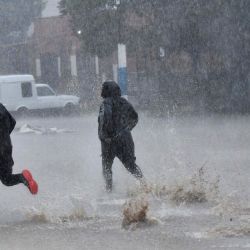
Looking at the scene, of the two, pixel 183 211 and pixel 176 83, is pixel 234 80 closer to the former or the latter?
pixel 176 83

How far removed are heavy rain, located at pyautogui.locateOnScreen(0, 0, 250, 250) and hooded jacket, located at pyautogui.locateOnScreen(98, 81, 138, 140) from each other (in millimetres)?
13

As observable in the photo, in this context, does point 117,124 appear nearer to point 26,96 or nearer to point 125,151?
point 125,151

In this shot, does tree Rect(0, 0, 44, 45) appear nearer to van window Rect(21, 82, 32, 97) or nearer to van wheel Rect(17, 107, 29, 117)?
van wheel Rect(17, 107, 29, 117)

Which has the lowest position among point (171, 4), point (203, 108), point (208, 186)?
point (203, 108)

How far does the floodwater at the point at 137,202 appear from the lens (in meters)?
7.46

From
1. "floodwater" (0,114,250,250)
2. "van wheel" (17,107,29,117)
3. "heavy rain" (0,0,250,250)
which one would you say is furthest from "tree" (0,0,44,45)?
"floodwater" (0,114,250,250)

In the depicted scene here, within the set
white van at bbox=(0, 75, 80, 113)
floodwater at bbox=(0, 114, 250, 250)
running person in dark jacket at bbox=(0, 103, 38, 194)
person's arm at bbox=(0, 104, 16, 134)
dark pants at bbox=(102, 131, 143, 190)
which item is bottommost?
white van at bbox=(0, 75, 80, 113)

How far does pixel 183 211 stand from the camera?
358 inches

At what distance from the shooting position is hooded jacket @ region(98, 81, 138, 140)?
1062 centimetres

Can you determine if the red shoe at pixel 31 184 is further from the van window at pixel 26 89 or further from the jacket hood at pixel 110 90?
the van window at pixel 26 89

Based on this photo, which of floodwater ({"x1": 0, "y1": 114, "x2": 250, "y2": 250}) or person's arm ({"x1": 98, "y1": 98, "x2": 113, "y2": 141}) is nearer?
floodwater ({"x1": 0, "y1": 114, "x2": 250, "y2": 250})

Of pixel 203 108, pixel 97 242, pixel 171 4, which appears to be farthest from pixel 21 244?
pixel 203 108

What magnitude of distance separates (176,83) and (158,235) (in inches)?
1203

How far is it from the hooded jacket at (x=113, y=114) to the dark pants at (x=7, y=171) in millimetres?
2054
